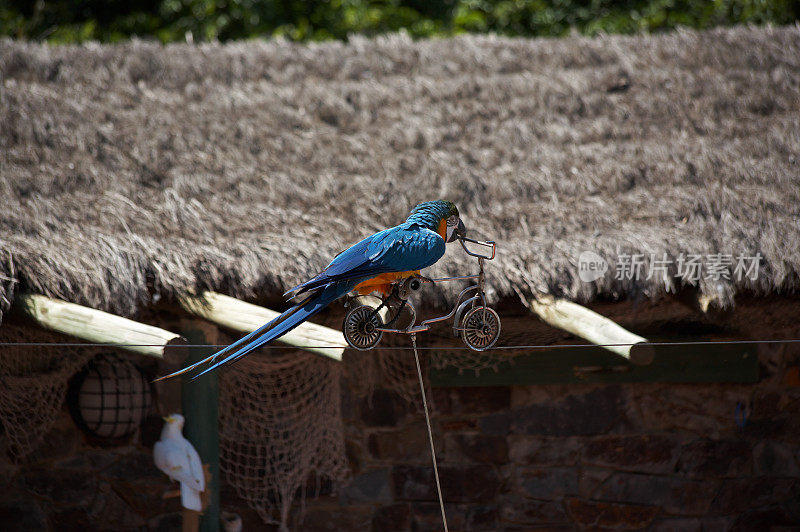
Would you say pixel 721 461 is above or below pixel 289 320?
below

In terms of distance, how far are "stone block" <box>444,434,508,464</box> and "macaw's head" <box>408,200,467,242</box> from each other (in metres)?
1.88

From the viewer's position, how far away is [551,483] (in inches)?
149

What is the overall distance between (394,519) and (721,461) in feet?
5.16

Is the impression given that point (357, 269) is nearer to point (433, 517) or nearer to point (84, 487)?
point (433, 517)

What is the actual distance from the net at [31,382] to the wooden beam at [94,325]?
1.37 feet

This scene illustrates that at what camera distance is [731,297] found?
9.55ft

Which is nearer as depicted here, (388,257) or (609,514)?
(388,257)

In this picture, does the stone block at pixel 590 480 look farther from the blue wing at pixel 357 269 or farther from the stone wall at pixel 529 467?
the blue wing at pixel 357 269

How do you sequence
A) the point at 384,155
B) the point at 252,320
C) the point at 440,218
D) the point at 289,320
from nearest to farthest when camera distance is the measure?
the point at 289,320 < the point at 440,218 < the point at 252,320 < the point at 384,155

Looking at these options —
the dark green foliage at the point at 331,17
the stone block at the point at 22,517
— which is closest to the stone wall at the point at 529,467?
the stone block at the point at 22,517

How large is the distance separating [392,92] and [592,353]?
1.86 meters

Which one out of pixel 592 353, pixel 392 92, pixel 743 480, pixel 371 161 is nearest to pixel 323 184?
pixel 371 161

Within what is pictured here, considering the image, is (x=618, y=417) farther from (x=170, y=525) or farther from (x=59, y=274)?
(x=59, y=274)

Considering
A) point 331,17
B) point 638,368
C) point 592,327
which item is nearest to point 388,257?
point 592,327
